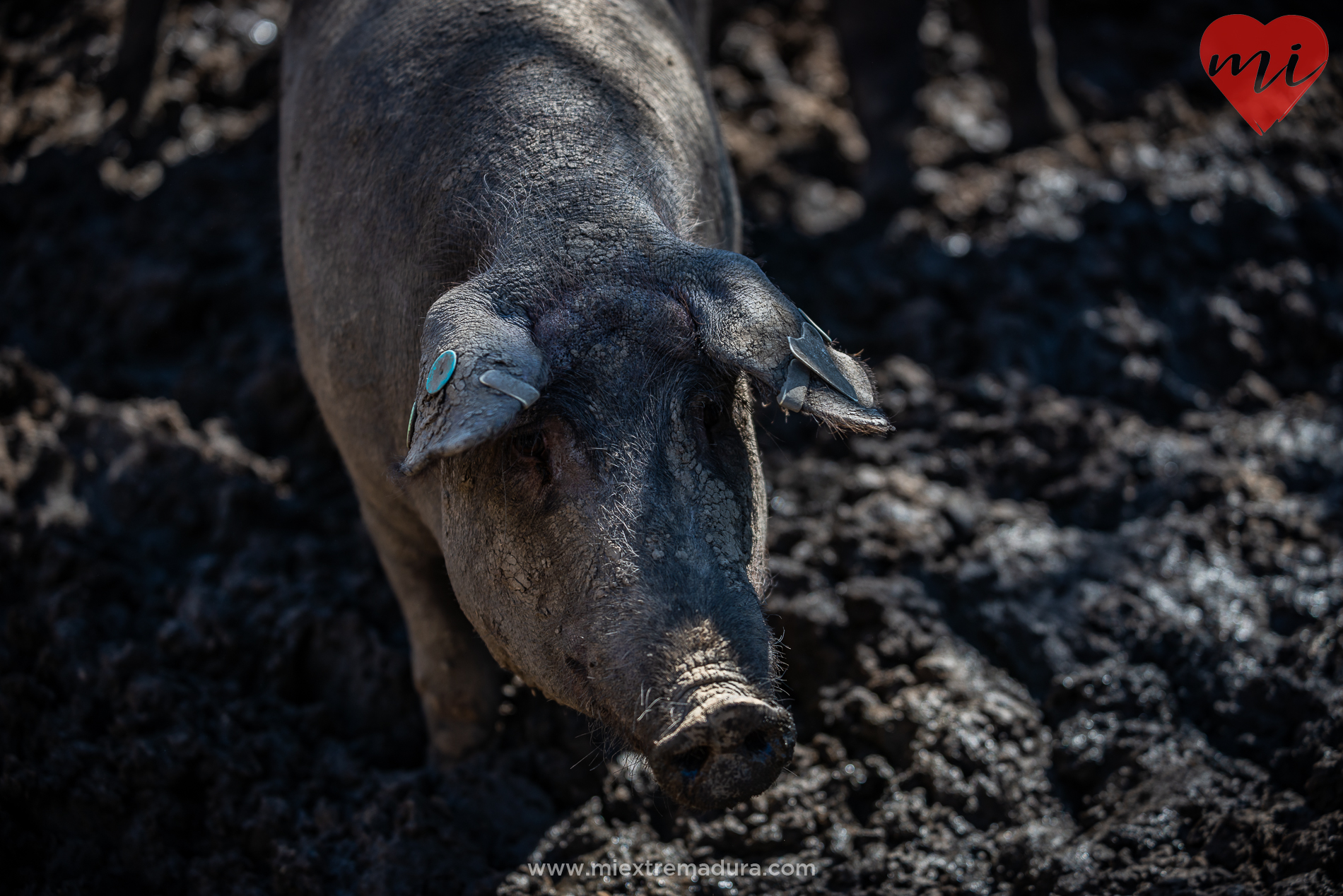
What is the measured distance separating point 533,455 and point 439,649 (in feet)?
3.97

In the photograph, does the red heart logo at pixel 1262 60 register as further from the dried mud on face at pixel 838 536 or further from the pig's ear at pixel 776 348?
the pig's ear at pixel 776 348

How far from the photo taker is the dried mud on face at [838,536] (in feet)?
10.3

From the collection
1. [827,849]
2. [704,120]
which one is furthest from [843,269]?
[827,849]

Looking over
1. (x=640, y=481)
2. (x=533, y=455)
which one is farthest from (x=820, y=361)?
(x=533, y=455)

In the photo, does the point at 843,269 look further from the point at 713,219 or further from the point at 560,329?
the point at 560,329

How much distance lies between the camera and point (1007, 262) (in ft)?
17.5

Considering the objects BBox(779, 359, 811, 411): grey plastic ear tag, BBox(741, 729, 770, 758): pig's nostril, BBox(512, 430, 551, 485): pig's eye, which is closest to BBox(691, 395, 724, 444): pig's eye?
BBox(779, 359, 811, 411): grey plastic ear tag

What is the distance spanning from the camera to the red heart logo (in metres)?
3.19

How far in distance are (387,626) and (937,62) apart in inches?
207

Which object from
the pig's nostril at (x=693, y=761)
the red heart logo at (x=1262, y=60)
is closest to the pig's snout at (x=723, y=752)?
the pig's nostril at (x=693, y=761)

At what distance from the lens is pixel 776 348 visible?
7.88ft

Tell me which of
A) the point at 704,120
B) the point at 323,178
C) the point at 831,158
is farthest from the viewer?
the point at 831,158

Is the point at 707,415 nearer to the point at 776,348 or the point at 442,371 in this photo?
the point at 776,348

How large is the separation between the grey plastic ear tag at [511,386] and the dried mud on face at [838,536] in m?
1.56
